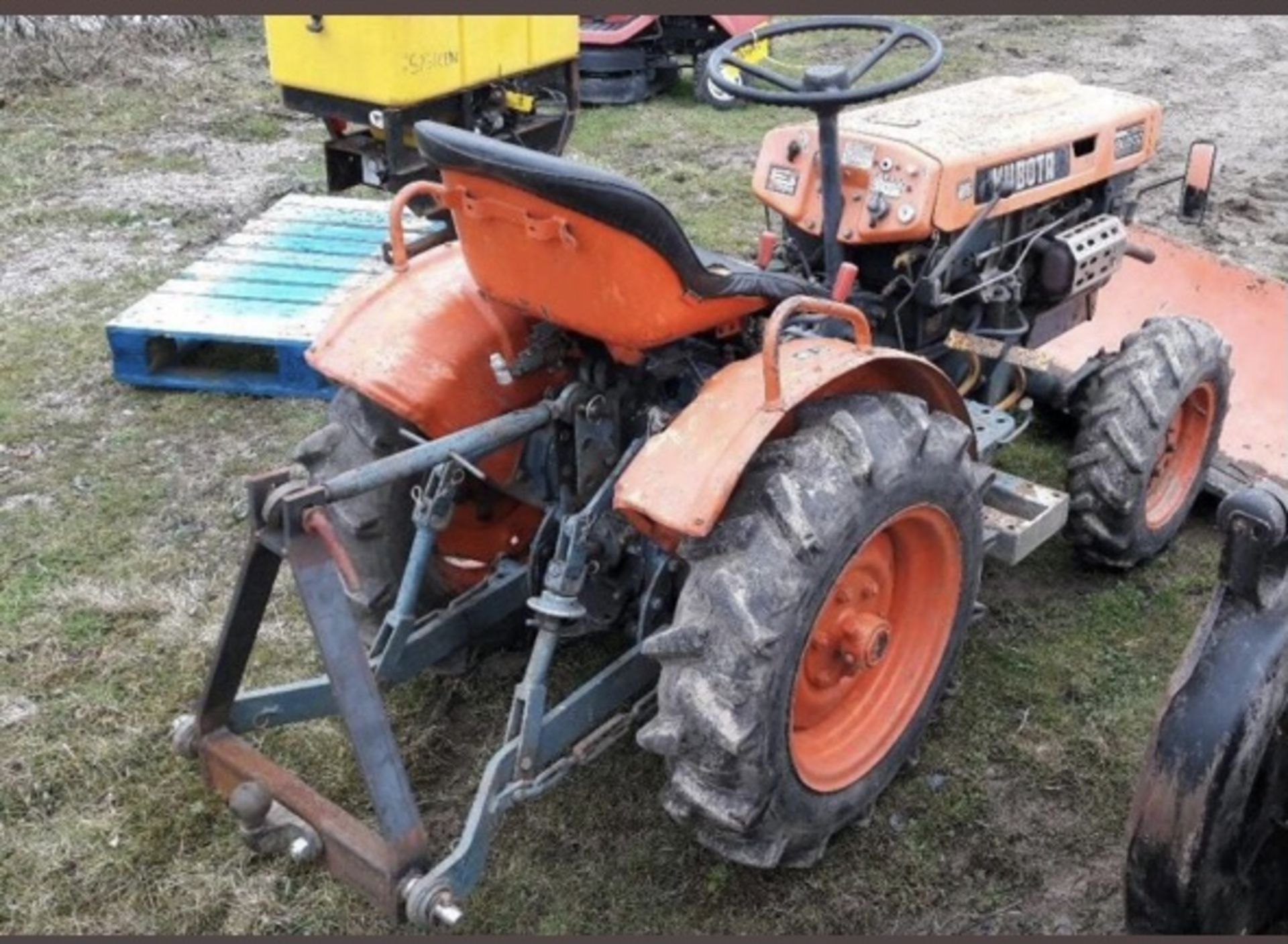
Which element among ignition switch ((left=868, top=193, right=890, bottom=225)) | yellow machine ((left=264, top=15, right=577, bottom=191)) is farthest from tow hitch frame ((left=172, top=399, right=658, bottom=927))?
yellow machine ((left=264, top=15, right=577, bottom=191))

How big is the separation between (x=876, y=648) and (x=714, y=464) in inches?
24.7

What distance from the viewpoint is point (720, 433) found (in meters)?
2.22

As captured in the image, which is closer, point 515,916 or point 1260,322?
point 515,916

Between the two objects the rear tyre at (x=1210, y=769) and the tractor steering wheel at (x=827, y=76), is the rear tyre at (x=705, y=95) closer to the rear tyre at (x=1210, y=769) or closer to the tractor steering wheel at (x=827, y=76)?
the tractor steering wheel at (x=827, y=76)

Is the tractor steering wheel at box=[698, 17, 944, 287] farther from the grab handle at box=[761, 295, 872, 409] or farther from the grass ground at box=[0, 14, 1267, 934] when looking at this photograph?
the grass ground at box=[0, 14, 1267, 934]

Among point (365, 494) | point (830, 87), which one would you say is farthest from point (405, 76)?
point (365, 494)

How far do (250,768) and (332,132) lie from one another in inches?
135

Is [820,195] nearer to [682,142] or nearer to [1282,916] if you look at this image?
[1282,916]

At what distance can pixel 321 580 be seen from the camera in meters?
2.11

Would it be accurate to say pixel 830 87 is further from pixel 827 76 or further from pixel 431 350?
pixel 431 350

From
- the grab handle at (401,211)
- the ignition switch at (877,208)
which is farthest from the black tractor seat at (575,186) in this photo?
the ignition switch at (877,208)

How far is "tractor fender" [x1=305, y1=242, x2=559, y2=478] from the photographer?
2.55 meters

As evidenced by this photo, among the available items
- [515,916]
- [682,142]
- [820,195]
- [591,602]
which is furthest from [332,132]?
[515,916]

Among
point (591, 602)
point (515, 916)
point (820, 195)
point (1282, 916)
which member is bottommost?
point (515, 916)
